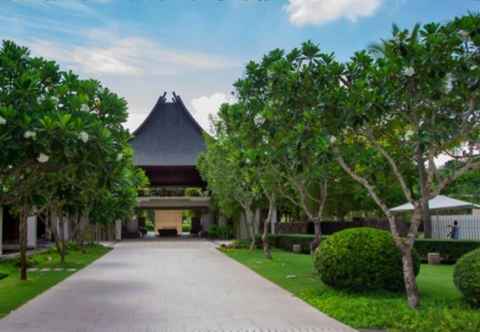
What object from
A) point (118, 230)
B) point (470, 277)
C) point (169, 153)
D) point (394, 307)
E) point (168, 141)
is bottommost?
point (118, 230)

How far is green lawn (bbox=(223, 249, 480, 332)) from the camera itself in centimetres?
784

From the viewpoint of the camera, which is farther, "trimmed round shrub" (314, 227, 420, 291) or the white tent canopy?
the white tent canopy

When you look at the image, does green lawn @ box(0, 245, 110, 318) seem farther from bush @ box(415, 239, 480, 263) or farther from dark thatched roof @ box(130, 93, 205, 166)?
dark thatched roof @ box(130, 93, 205, 166)

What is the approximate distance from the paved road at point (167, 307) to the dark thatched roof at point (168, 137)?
95.4 feet

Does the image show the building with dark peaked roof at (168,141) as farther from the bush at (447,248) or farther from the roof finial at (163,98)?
the bush at (447,248)

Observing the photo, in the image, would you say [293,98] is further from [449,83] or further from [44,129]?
[44,129]

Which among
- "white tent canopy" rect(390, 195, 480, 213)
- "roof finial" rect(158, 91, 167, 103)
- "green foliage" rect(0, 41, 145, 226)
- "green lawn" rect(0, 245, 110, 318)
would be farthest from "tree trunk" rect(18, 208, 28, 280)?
"roof finial" rect(158, 91, 167, 103)

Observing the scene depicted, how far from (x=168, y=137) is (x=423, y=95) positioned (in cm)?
3733

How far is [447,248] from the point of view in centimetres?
1873

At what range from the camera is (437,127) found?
9492 mm

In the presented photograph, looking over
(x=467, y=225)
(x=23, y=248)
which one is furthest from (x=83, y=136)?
(x=467, y=225)

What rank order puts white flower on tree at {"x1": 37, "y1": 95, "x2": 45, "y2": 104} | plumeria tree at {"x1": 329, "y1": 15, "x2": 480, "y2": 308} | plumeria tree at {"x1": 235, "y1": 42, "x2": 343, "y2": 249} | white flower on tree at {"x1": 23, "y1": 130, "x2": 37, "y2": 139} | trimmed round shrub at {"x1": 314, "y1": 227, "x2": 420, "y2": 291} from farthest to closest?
1. plumeria tree at {"x1": 235, "y1": 42, "x2": 343, "y2": 249}
2. trimmed round shrub at {"x1": 314, "y1": 227, "x2": 420, "y2": 291}
3. white flower on tree at {"x1": 37, "y1": 95, "x2": 45, "y2": 104}
4. plumeria tree at {"x1": 329, "y1": 15, "x2": 480, "y2": 308}
5. white flower on tree at {"x1": 23, "y1": 130, "x2": 37, "y2": 139}

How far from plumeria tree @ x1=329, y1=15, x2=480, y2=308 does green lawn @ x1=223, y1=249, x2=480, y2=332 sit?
0.60m

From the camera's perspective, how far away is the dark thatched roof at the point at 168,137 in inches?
1743
